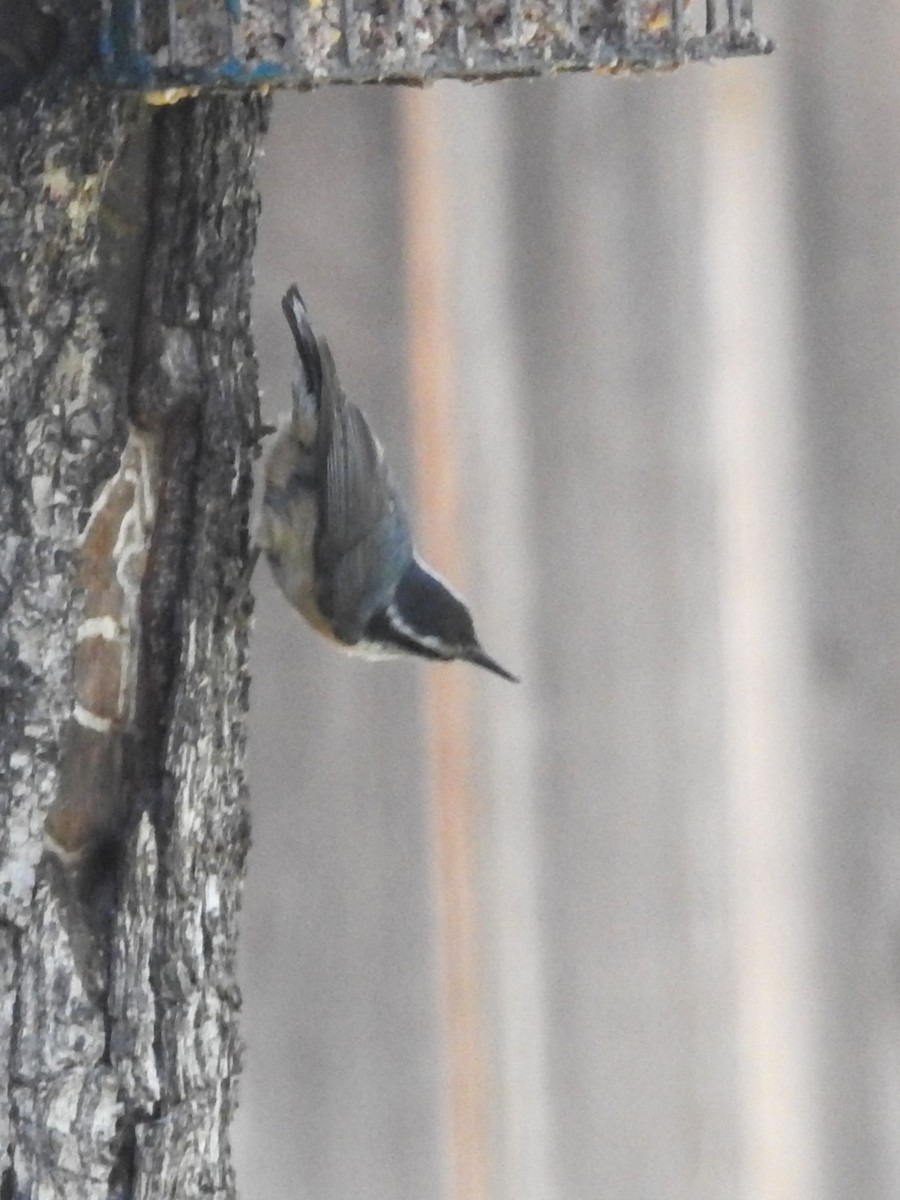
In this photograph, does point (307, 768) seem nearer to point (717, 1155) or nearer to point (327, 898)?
point (327, 898)

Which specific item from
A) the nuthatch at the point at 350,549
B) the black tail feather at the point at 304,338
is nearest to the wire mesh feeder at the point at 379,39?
the black tail feather at the point at 304,338

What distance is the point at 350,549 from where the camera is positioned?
1.82 meters

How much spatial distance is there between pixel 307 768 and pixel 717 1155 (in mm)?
913

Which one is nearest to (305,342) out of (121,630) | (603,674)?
(121,630)

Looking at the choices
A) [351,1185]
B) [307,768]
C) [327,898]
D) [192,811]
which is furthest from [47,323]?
[351,1185]

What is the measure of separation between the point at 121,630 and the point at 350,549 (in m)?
0.40

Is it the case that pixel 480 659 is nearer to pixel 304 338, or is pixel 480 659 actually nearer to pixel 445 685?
pixel 445 685

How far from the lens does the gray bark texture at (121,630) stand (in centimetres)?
140

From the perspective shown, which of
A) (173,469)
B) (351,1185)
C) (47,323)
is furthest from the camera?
(351,1185)

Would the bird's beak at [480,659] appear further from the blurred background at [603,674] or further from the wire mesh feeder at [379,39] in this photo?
the wire mesh feeder at [379,39]

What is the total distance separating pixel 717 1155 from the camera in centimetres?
225

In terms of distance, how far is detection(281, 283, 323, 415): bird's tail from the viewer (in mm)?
1711

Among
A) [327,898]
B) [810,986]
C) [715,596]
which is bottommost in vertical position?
[810,986]

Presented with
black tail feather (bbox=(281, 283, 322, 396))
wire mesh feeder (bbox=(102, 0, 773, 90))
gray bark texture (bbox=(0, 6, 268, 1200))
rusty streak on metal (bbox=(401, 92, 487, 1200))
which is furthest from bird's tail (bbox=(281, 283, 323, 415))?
wire mesh feeder (bbox=(102, 0, 773, 90))
